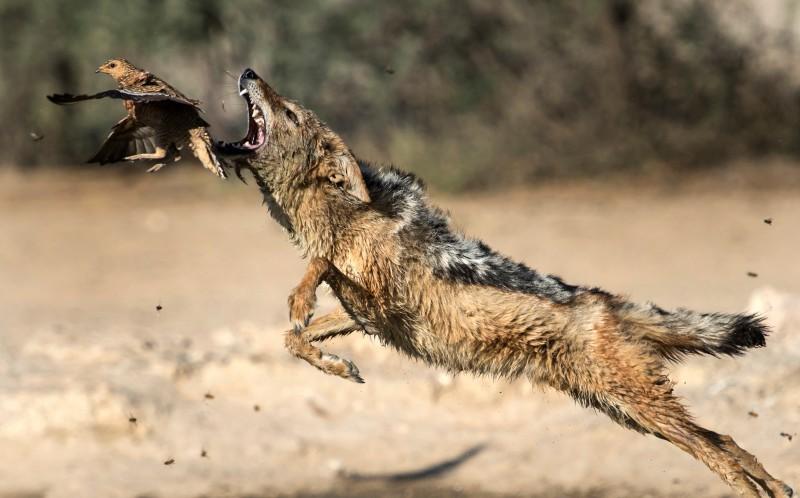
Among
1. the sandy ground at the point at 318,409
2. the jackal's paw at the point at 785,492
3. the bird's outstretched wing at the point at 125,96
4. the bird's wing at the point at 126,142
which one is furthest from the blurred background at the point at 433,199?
the jackal's paw at the point at 785,492

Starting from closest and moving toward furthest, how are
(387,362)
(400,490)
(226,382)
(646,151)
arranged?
(400,490)
(226,382)
(387,362)
(646,151)

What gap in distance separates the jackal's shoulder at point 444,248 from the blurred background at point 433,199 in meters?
0.62

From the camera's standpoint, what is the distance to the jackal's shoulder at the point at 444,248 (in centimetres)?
636

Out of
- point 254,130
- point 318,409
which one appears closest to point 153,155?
point 254,130

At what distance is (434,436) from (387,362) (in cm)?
123

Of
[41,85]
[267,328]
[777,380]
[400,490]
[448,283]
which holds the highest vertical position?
[41,85]

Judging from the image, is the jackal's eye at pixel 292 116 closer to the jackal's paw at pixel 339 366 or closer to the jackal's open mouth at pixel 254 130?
the jackal's open mouth at pixel 254 130

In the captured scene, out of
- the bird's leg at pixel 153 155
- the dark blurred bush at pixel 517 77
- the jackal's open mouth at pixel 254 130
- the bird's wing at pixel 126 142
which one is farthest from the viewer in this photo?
the dark blurred bush at pixel 517 77

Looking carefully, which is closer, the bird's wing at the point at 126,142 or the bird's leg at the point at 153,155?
the bird's leg at the point at 153,155

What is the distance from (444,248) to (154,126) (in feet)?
5.53

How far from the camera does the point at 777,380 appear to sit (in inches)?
351

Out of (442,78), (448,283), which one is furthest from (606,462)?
(442,78)

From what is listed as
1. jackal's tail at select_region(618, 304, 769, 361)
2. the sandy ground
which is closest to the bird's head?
jackal's tail at select_region(618, 304, 769, 361)

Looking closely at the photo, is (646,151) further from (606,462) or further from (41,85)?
(41,85)
